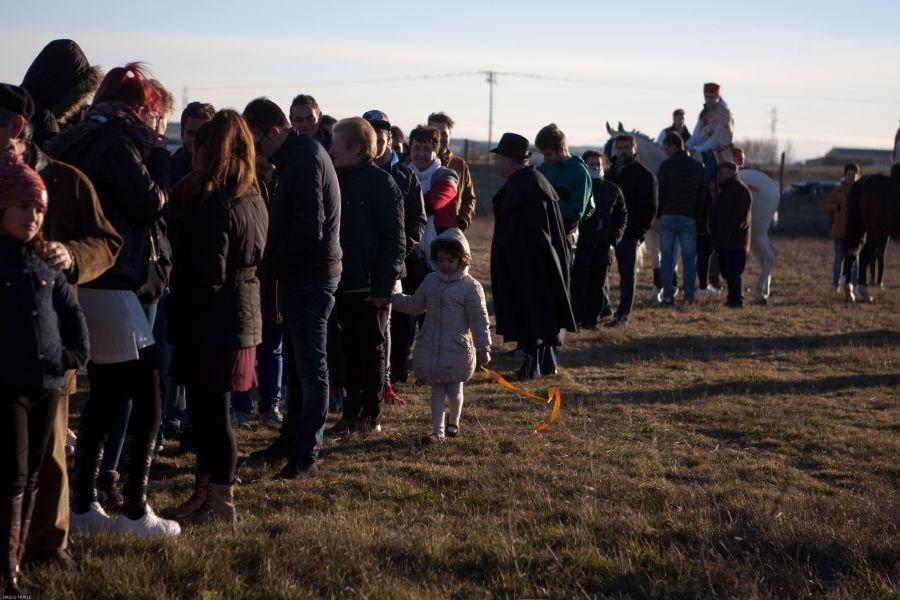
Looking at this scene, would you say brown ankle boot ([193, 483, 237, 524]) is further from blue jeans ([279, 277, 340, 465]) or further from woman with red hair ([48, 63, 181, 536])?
blue jeans ([279, 277, 340, 465])

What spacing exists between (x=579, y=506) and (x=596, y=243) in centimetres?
624

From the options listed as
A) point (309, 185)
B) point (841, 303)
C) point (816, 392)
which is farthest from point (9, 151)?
point (841, 303)

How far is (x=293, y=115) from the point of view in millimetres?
7004

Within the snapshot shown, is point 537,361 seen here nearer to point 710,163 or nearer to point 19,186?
Answer: point 19,186

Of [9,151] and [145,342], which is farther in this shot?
[145,342]

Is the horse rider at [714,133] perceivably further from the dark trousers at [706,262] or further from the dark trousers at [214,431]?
the dark trousers at [214,431]

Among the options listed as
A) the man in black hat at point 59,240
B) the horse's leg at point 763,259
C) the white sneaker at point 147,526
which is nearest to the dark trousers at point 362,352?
the white sneaker at point 147,526

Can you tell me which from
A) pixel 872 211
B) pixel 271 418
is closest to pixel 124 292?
pixel 271 418

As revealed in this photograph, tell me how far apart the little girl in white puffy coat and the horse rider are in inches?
393

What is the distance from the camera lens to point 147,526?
477 centimetres

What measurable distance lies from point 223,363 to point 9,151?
135 cm

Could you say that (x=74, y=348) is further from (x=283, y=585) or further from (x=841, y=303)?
(x=841, y=303)

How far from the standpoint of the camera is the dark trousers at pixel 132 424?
479 centimetres

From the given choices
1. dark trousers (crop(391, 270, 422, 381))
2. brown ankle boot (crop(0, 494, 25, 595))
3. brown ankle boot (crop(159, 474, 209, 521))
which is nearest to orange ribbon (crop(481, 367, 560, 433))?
dark trousers (crop(391, 270, 422, 381))
